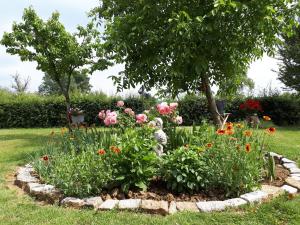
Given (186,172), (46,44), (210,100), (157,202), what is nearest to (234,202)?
(186,172)

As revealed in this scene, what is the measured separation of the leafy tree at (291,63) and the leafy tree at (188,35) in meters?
8.79

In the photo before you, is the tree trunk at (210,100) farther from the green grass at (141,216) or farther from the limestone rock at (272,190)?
the green grass at (141,216)

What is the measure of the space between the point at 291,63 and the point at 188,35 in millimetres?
11759

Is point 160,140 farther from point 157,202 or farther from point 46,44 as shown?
point 46,44

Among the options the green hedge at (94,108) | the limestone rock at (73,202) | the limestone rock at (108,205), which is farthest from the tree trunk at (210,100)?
the green hedge at (94,108)

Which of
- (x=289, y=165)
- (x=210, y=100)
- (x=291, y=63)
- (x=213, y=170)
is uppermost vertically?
(x=291, y=63)

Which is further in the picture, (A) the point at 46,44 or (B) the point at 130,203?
(A) the point at 46,44

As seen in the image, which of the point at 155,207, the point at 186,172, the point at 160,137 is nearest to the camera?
the point at 155,207

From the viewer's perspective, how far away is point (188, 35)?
519 cm

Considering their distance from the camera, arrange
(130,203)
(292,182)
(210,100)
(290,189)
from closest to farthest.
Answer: (130,203)
(290,189)
(292,182)
(210,100)

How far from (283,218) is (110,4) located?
586 centimetres

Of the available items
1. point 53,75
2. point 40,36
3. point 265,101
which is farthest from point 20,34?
point 265,101

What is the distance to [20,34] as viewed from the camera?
38.4ft

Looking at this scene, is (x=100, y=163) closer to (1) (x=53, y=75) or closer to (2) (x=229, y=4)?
(2) (x=229, y=4)
